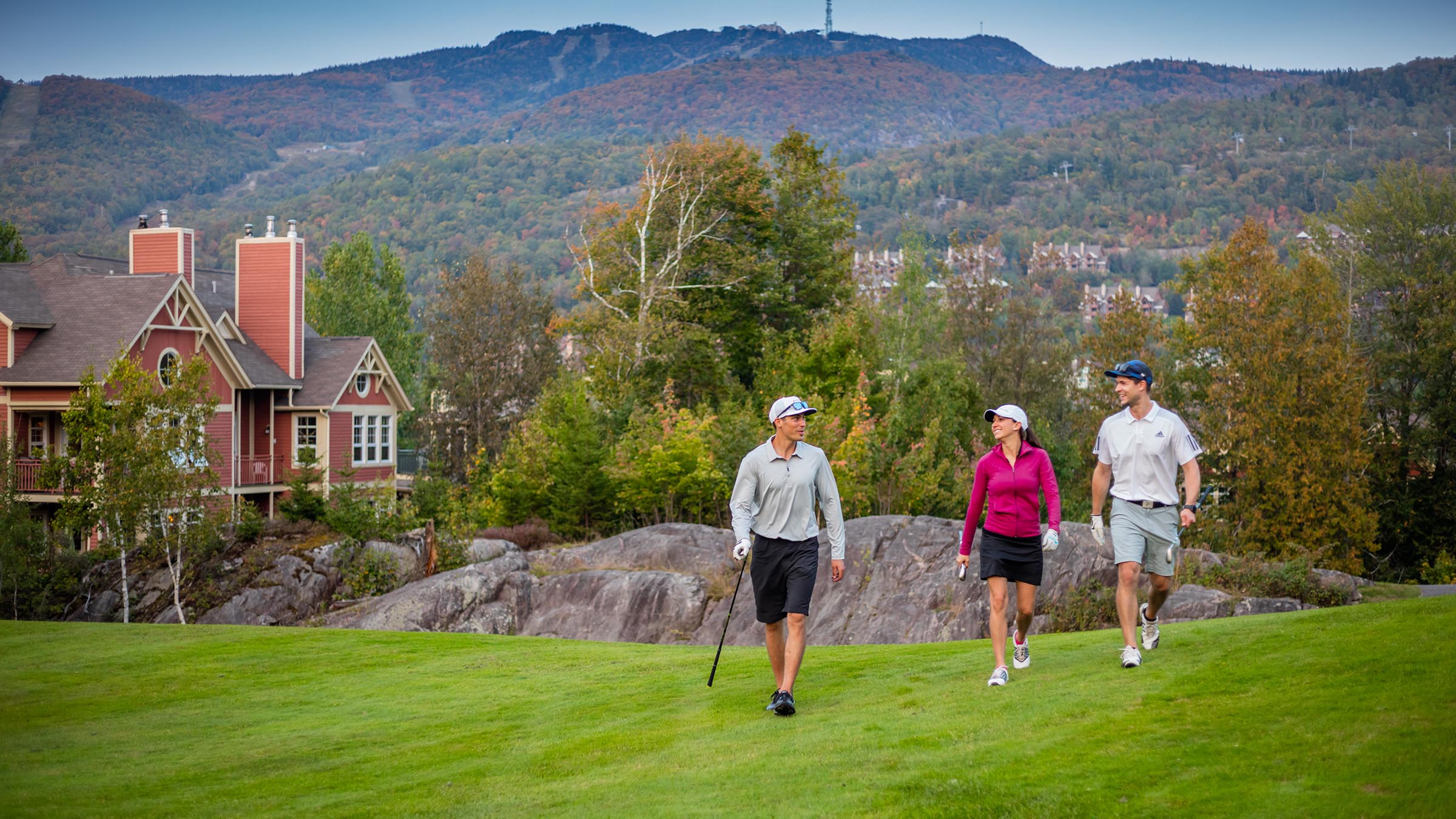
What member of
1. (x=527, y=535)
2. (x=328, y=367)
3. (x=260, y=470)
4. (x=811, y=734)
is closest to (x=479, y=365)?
(x=328, y=367)

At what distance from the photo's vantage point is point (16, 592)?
2594cm

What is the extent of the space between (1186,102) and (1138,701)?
193m

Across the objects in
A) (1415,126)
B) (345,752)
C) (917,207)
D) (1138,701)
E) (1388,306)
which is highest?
(1415,126)

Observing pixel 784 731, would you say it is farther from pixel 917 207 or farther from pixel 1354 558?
pixel 917 207

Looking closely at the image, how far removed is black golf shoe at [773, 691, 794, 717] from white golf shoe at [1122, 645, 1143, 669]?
2766mm

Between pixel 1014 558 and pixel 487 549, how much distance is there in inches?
783

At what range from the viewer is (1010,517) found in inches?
374

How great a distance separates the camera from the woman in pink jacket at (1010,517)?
9.44 m

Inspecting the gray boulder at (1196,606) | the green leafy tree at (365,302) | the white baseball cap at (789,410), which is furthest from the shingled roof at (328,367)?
the white baseball cap at (789,410)

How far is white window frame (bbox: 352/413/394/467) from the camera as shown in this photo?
1843 inches

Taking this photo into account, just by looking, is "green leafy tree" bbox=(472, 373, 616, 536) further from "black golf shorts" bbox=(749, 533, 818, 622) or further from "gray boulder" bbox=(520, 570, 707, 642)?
"black golf shorts" bbox=(749, 533, 818, 622)

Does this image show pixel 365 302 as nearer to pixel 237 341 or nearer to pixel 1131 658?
pixel 237 341

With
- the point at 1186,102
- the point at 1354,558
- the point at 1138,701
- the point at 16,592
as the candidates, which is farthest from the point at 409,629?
the point at 1186,102

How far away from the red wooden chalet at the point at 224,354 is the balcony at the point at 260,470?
6cm
